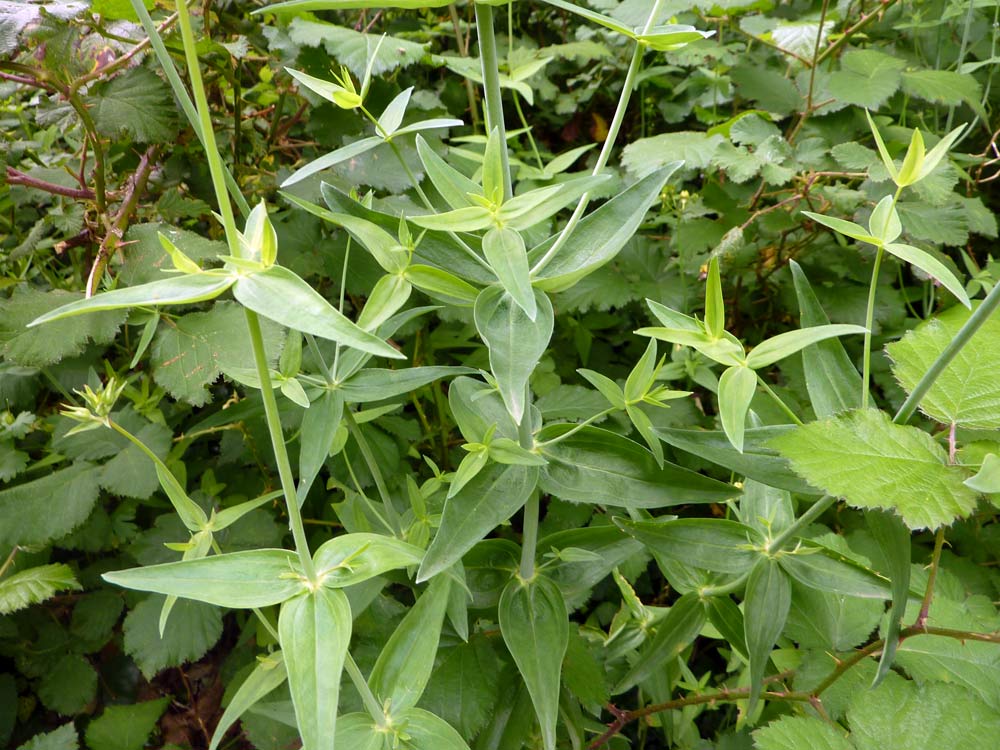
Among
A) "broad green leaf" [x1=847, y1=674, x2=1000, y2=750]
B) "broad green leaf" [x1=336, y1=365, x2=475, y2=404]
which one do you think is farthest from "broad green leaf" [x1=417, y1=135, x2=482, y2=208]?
"broad green leaf" [x1=847, y1=674, x2=1000, y2=750]

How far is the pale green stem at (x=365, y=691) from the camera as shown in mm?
674

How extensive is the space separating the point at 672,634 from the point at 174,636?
2.54 ft

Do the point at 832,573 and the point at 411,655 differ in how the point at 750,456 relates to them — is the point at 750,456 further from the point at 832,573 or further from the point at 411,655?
the point at 411,655

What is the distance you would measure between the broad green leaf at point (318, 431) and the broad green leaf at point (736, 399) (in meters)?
0.42

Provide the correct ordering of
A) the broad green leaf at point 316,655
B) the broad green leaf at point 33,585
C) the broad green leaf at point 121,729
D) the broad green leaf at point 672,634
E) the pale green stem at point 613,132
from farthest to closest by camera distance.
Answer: the broad green leaf at point 121,729, the broad green leaf at point 33,585, the broad green leaf at point 672,634, the pale green stem at point 613,132, the broad green leaf at point 316,655

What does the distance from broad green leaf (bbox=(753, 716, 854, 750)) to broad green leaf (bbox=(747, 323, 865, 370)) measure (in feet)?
1.46

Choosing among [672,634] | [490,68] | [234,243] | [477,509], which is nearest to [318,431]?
[477,509]

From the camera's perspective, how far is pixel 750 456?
770 millimetres

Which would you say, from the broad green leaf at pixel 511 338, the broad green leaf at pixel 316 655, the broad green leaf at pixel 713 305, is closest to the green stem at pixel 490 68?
the broad green leaf at pixel 511 338

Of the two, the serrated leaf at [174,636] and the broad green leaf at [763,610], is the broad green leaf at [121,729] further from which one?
the broad green leaf at [763,610]

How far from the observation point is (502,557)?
93cm

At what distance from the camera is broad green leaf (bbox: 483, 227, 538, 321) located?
23.6 inches

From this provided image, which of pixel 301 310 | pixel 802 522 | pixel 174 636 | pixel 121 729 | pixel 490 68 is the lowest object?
pixel 121 729

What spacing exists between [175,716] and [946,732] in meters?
1.43
